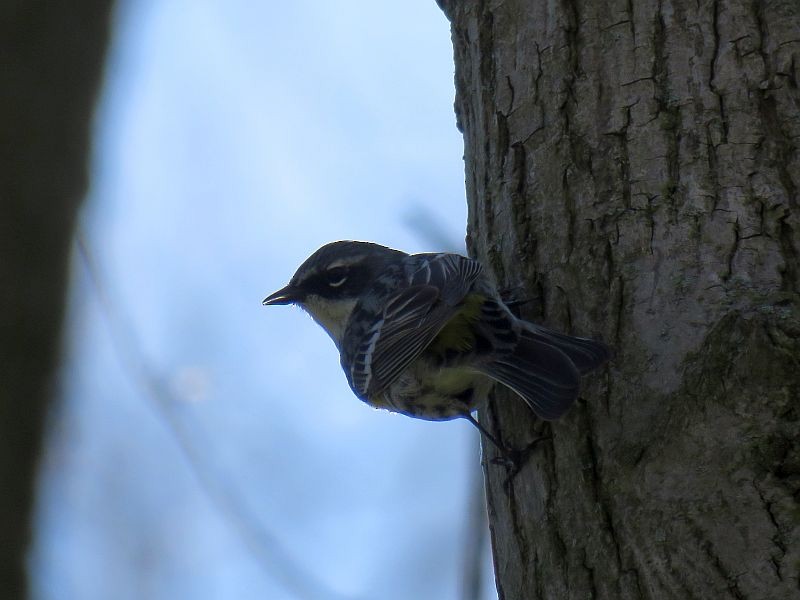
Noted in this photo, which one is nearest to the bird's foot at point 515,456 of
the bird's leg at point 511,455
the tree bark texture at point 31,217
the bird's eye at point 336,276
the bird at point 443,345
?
the bird's leg at point 511,455

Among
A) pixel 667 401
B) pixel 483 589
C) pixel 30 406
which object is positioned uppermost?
pixel 30 406

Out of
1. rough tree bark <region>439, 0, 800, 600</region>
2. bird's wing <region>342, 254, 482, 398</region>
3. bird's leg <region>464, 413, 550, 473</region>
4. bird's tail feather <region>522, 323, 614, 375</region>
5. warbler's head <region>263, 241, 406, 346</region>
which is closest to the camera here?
rough tree bark <region>439, 0, 800, 600</region>

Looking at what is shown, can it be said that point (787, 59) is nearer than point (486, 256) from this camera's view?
Yes

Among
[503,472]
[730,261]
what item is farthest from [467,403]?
[730,261]

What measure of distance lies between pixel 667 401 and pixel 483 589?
1312mm

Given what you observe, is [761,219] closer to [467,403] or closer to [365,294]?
[467,403]

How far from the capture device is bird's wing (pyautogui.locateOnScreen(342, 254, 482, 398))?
353 cm

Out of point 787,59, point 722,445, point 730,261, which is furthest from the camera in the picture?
point 787,59

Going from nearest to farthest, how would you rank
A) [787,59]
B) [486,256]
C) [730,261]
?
[730,261], [787,59], [486,256]

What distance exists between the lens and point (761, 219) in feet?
9.55

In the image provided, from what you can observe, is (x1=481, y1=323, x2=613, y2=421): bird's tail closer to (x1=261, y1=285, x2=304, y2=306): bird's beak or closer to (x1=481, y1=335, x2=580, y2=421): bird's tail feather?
(x1=481, y1=335, x2=580, y2=421): bird's tail feather

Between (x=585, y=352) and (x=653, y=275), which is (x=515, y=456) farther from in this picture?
(x=653, y=275)

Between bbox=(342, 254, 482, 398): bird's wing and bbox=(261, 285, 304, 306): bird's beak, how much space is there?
23.6 inches

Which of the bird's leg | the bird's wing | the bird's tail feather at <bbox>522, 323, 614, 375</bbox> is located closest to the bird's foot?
the bird's leg
